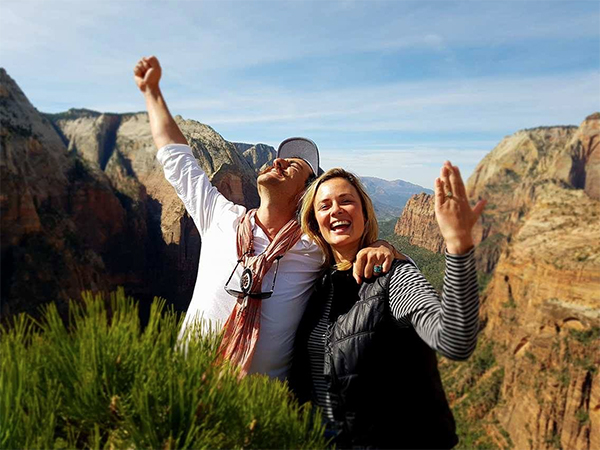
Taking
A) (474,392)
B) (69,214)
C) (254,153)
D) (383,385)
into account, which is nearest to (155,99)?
(383,385)

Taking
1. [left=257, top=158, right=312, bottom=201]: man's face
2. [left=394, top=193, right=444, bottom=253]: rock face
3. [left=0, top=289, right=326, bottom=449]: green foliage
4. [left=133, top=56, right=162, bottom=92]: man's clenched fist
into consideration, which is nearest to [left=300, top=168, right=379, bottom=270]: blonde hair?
[left=257, top=158, right=312, bottom=201]: man's face

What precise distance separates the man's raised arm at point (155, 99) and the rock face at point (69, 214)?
540 cm

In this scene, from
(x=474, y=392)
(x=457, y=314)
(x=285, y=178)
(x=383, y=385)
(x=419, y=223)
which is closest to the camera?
(x=457, y=314)

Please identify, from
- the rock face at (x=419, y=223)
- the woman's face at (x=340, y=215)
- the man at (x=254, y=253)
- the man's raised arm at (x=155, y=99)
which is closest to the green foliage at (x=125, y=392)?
the man at (x=254, y=253)

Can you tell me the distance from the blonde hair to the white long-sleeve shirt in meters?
0.07

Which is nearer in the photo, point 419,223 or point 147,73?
point 147,73

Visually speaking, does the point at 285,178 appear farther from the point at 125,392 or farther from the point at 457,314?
the point at 125,392

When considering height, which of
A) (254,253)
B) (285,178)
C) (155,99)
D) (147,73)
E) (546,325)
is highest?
(147,73)

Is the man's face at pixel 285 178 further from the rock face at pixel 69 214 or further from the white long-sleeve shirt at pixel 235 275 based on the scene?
the rock face at pixel 69 214

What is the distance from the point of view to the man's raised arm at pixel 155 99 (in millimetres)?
2836

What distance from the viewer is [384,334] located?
201 centimetres

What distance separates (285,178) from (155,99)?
96 cm

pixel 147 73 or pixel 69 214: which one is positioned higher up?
pixel 147 73

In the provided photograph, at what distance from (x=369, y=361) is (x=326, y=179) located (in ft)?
3.27
